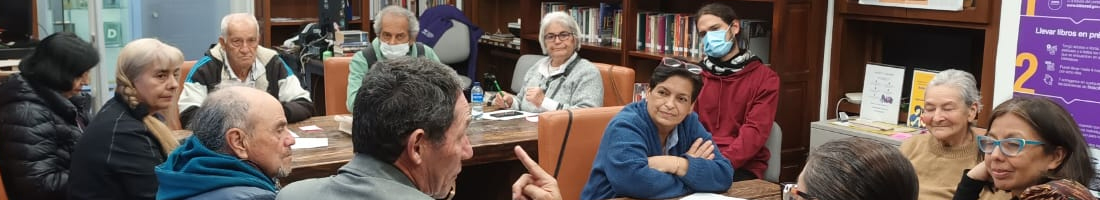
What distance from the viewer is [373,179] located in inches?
70.1

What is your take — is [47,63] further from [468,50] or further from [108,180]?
[468,50]

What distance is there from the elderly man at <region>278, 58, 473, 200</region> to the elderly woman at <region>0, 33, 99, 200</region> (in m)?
1.90

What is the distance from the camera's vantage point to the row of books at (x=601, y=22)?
639 centimetres

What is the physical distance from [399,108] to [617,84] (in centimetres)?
318

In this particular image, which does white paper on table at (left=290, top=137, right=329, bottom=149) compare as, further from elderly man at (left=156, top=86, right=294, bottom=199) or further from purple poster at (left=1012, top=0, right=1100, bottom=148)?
purple poster at (left=1012, top=0, right=1100, bottom=148)

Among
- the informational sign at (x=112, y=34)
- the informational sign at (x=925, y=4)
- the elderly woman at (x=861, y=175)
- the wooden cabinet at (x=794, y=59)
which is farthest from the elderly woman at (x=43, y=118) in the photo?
the informational sign at (x=112, y=34)

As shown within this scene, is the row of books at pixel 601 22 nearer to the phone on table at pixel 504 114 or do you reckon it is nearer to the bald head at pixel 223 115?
the phone on table at pixel 504 114

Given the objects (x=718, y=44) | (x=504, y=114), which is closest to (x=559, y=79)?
(x=504, y=114)

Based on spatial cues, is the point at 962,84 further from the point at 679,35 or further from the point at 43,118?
the point at 43,118

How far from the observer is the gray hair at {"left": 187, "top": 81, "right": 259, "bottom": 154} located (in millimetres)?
2385

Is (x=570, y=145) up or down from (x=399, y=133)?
down

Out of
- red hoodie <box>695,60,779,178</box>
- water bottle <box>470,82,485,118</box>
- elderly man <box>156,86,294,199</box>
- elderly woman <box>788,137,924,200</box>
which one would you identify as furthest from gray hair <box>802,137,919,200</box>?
water bottle <box>470,82,485,118</box>

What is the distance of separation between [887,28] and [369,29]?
384 centimetres

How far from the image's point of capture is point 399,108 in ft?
5.80
